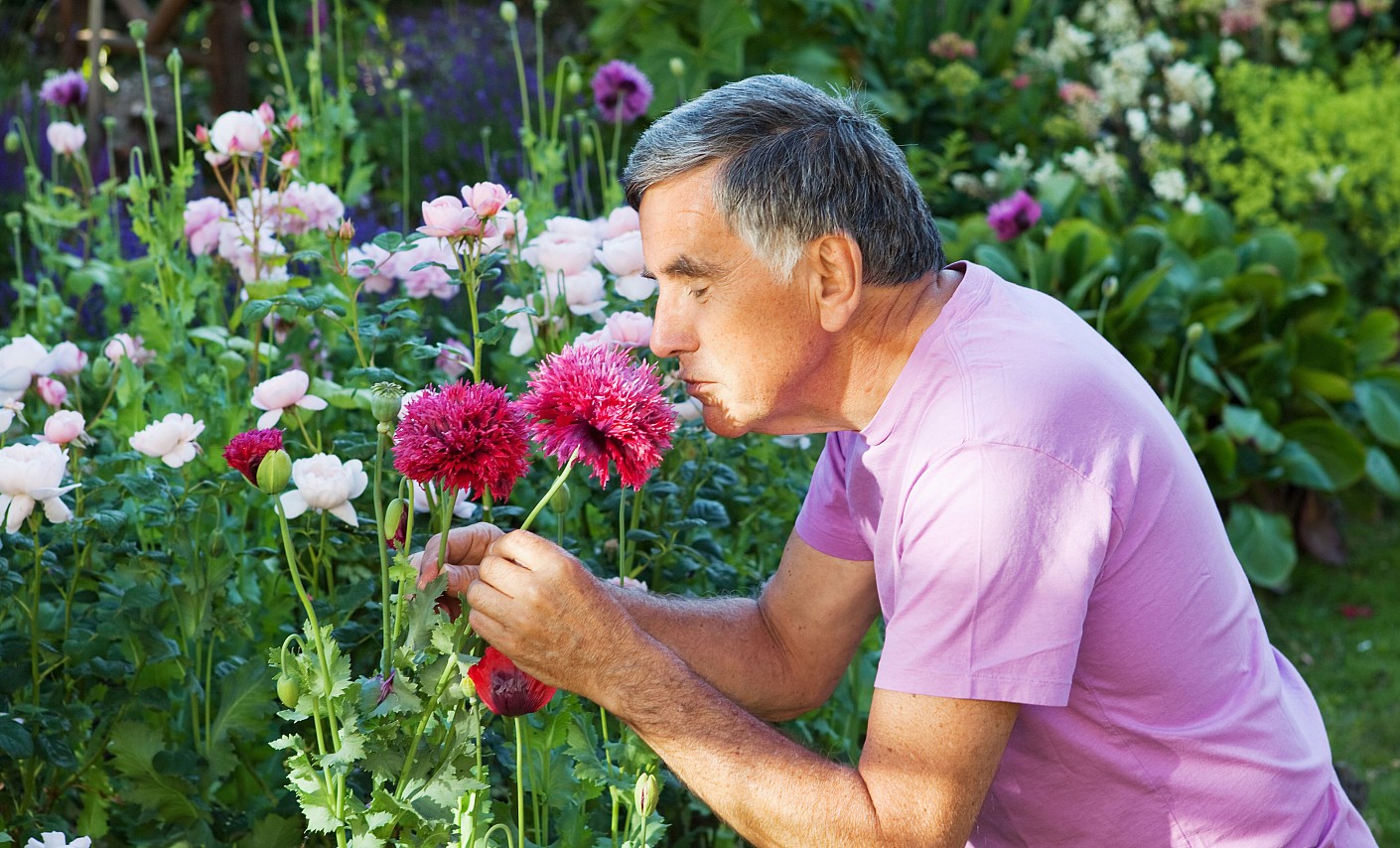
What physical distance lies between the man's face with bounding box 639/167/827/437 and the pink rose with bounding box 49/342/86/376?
944 mm

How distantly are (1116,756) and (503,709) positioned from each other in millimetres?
718

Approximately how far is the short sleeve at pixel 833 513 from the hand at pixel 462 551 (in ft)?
1.53

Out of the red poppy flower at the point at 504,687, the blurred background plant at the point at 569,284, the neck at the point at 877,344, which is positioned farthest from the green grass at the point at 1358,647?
the red poppy flower at the point at 504,687

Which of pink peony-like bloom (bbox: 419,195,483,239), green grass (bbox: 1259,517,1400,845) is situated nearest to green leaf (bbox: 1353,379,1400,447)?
green grass (bbox: 1259,517,1400,845)

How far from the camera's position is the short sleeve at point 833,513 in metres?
1.74

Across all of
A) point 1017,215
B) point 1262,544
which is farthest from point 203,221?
point 1262,544

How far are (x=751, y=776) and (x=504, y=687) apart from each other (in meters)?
0.28

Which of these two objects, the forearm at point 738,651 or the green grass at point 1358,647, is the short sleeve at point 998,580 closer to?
the forearm at point 738,651

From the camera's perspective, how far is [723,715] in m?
1.38

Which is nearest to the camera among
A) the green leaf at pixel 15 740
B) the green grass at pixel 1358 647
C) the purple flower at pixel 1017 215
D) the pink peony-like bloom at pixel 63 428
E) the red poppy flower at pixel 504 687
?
the red poppy flower at pixel 504 687

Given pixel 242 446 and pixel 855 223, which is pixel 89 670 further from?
pixel 855 223

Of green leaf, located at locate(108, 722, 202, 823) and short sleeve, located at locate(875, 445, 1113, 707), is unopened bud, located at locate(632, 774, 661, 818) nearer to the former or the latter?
short sleeve, located at locate(875, 445, 1113, 707)

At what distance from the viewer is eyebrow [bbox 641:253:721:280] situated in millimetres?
1464

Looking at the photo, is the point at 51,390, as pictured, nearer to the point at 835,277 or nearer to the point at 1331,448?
the point at 835,277
